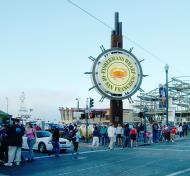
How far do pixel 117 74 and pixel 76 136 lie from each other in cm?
524

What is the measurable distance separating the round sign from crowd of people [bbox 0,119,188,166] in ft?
8.04

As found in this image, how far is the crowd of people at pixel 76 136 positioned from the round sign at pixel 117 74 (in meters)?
2.45

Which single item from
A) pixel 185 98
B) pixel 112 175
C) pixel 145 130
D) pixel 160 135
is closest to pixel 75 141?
pixel 112 175

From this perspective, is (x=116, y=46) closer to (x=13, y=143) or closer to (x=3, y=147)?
(x=3, y=147)

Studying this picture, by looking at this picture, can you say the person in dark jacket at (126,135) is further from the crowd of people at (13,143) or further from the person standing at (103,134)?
the crowd of people at (13,143)

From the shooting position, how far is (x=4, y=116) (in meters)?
28.5

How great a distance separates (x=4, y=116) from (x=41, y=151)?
16.1ft

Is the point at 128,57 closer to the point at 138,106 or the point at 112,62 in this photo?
the point at 112,62

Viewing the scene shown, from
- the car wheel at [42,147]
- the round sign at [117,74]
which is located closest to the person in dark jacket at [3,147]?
the car wheel at [42,147]

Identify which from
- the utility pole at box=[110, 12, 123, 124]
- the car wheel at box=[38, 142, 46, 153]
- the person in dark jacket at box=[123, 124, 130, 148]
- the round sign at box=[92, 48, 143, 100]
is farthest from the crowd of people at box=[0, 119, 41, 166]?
the utility pole at box=[110, 12, 123, 124]

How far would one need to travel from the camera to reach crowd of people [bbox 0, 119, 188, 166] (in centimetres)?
1742

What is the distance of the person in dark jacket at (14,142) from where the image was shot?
17234 mm

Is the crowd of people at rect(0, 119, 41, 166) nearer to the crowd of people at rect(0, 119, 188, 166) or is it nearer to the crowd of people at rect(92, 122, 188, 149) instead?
the crowd of people at rect(0, 119, 188, 166)

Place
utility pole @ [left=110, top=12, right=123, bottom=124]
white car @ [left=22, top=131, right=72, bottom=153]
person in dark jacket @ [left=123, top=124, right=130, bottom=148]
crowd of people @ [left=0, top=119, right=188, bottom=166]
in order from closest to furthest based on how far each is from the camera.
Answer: crowd of people @ [left=0, top=119, right=188, bottom=166] → white car @ [left=22, top=131, right=72, bottom=153] → person in dark jacket @ [left=123, top=124, right=130, bottom=148] → utility pole @ [left=110, top=12, right=123, bottom=124]
